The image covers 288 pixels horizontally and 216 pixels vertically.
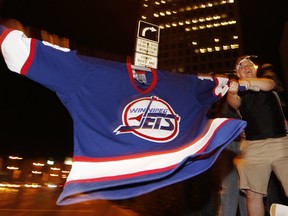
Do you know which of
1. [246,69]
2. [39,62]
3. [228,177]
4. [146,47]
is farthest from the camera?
[146,47]

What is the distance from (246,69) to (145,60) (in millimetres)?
2286

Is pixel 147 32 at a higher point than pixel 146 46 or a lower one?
higher

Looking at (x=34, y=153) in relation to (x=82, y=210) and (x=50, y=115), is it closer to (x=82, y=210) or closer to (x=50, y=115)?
(x=50, y=115)

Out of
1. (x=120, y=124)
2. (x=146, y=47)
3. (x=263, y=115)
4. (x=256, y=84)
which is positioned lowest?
(x=120, y=124)

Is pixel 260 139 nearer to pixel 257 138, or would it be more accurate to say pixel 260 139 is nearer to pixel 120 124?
pixel 257 138

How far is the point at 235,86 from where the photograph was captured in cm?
289

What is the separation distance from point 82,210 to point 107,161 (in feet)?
12.3

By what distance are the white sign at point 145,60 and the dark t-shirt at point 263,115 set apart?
2.35 m

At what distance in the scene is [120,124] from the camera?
234 cm

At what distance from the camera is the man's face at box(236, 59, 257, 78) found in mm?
3311

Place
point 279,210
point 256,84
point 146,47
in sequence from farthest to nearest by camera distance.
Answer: point 146,47 → point 256,84 → point 279,210

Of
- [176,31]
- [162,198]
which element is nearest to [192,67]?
[176,31]

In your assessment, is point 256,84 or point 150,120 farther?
point 256,84

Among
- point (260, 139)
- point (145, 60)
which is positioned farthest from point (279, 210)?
point (145, 60)
